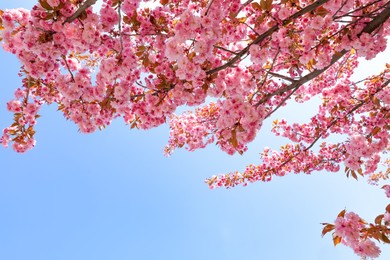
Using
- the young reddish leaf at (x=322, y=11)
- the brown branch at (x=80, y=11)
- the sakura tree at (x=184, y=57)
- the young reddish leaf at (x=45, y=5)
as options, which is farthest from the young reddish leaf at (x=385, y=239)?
the young reddish leaf at (x=45, y=5)

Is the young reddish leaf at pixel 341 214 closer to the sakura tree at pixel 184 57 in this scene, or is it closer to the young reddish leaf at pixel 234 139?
the sakura tree at pixel 184 57

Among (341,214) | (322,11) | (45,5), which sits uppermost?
(45,5)

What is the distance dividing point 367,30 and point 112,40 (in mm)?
3211

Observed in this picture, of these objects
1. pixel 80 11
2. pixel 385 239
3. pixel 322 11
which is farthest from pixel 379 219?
pixel 80 11

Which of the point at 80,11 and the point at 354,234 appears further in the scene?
the point at 80,11

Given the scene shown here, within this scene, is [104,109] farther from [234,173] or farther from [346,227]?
[234,173]

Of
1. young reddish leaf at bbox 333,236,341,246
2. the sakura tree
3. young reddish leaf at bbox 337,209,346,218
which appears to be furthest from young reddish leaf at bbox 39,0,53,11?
young reddish leaf at bbox 333,236,341,246

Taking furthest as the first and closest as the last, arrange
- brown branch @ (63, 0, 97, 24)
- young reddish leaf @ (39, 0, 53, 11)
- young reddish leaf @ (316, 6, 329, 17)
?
young reddish leaf @ (316, 6, 329, 17)
young reddish leaf @ (39, 0, 53, 11)
brown branch @ (63, 0, 97, 24)

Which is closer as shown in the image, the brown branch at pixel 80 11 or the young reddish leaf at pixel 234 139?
→ the brown branch at pixel 80 11

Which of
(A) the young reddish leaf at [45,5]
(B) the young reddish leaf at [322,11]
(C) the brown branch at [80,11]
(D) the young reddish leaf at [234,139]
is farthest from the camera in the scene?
(D) the young reddish leaf at [234,139]

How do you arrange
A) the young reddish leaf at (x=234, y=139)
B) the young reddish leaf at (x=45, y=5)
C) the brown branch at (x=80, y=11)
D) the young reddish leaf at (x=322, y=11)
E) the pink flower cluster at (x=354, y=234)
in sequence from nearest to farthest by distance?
1. the pink flower cluster at (x=354, y=234)
2. the brown branch at (x=80, y=11)
3. the young reddish leaf at (x=45, y=5)
4. the young reddish leaf at (x=322, y=11)
5. the young reddish leaf at (x=234, y=139)

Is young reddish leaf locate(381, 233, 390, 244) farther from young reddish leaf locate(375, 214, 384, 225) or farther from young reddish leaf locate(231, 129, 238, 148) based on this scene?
young reddish leaf locate(231, 129, 238, 148)

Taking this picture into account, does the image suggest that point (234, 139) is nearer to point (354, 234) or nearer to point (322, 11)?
point (354, 234)

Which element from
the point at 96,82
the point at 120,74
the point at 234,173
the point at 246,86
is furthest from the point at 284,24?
the point at 234,173
